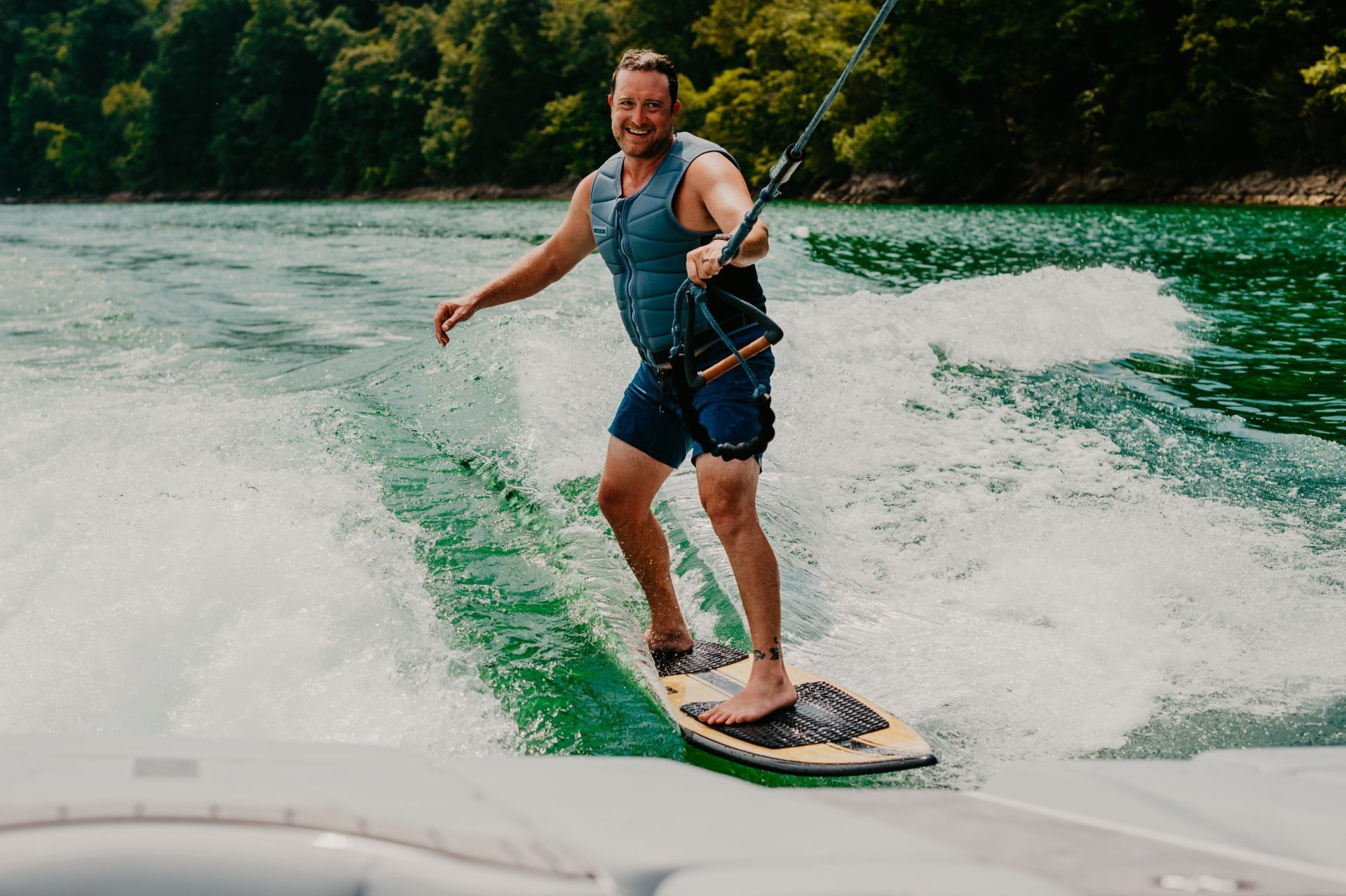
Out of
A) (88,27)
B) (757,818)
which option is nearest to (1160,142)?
(757,818)

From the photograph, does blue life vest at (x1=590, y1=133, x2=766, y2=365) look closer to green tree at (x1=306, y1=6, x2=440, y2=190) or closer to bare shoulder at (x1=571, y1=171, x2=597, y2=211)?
bare shoulder at (x1=571, y1=171, x2=597, y2=211)

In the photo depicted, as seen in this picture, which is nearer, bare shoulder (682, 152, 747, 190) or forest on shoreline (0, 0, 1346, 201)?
bare shoulder (682, 152, 747, 190)

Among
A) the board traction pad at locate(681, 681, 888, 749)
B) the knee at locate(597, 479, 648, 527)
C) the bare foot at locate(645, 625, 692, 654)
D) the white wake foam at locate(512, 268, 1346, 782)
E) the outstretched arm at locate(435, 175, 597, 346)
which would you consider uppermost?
the outstretched arm at locate(435, 175, 597, 346)

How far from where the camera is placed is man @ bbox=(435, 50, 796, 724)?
10.9ft

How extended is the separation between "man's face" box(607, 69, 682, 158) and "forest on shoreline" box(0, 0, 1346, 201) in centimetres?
3562

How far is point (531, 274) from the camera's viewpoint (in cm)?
407

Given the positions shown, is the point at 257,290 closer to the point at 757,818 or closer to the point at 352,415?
the point at 352,415

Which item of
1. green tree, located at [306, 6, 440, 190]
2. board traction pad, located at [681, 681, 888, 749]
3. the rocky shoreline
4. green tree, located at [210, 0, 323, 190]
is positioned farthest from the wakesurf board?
green tree, located at [210, 0, 323, 190]

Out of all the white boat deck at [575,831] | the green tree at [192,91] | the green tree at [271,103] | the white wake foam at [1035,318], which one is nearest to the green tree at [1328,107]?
the white wake foam at [1035,318]

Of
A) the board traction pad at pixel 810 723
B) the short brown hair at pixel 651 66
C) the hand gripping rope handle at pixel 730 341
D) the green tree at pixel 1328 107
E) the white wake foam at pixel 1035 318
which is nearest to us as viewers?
the hand gripping rope handle at pixel 730 341

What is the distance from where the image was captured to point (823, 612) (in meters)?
4.34

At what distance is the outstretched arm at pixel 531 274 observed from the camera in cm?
395

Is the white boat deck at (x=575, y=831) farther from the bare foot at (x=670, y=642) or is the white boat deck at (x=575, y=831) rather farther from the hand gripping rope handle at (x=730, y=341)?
the bare foot at (x=670, y=642)

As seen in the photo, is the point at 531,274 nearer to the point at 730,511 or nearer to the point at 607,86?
the point at 730,511
